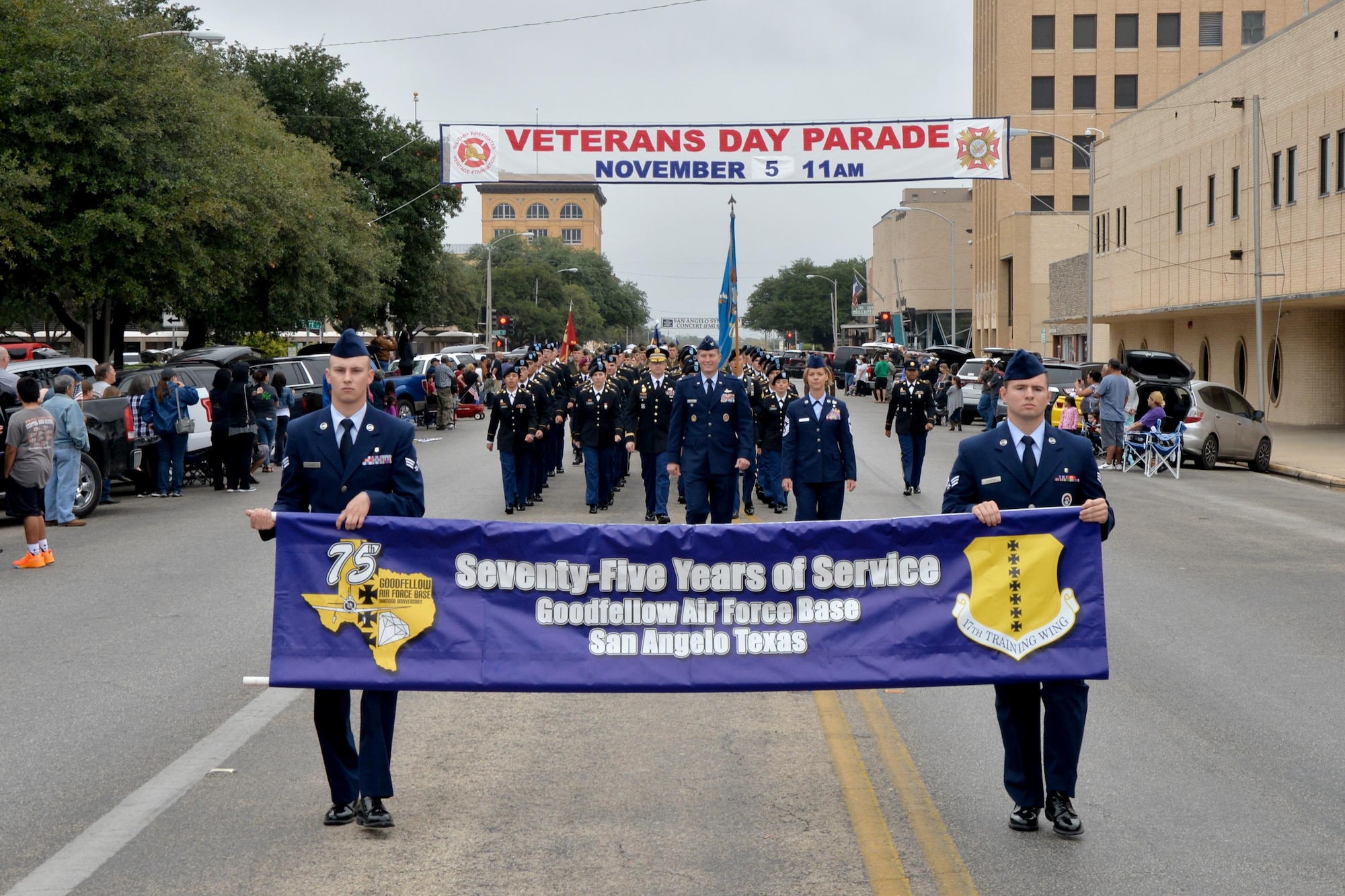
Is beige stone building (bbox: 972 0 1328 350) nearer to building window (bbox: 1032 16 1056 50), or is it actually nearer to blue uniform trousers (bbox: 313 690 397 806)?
building window (bbox: 1032 16 1056 50)

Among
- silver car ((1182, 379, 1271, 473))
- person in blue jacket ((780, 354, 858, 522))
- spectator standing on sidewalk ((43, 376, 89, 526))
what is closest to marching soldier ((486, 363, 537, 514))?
spectator standing on sidewalk ((43, 376, 89, 526))

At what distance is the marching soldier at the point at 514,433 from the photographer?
17.5 metres

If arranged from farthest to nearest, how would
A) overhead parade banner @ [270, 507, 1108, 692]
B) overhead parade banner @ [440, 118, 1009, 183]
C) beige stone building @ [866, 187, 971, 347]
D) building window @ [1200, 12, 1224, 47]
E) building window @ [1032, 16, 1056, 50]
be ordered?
beige stone building @ [866, 187, 971, 347] → building window @ [1032, 16, 1056, 50] → building window @ [1200, 12, 1224, 47] → overhead parade banner @ [440, 118, 1009, 183] → overhead parade banner @ [270, 507, 1108, 692]

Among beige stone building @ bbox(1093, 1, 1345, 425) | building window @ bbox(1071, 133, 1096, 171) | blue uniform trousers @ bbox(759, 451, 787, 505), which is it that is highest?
building window @ bbox(1071, 133, 1096, 171)

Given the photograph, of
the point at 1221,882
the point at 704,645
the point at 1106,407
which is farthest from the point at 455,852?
the point at 1106,407

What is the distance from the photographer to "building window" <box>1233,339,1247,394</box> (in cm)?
3991

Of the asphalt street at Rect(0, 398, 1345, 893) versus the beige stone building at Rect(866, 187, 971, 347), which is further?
the beige stone building at Rect(866, 187, 971, 347)

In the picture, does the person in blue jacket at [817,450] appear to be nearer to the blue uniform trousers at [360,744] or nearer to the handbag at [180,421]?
the blue uniform trousers at [360,744]

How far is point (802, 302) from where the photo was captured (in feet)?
514

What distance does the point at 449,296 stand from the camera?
296ft

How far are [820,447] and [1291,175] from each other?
92.2 feet

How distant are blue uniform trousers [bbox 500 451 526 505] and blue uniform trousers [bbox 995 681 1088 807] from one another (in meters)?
12.2

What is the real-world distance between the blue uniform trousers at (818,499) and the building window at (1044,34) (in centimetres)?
7028

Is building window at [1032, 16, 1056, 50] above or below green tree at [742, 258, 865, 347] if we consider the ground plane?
above
